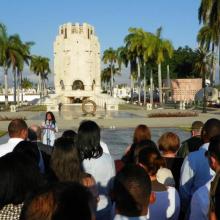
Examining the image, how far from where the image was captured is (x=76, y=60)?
8344 centimetres

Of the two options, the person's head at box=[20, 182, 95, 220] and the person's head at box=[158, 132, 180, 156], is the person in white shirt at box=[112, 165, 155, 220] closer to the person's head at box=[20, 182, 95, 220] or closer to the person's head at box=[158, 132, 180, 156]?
the person's head at box=[20, 182, 95, 220]

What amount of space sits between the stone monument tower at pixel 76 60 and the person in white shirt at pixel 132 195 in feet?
259

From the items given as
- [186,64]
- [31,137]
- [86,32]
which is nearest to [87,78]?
[86,32]

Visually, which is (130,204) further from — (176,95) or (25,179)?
(176,95)

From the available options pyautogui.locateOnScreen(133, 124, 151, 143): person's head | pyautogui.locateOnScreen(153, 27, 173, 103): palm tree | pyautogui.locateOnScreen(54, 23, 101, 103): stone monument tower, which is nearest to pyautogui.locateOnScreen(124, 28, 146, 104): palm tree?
pyautogui.locateOnScreen(153, 27, 173, 103): palm tree

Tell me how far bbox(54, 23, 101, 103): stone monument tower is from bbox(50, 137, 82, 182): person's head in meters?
77.5

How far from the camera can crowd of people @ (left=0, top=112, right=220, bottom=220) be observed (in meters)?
2.72

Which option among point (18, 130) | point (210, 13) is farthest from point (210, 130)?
point (210, 13)

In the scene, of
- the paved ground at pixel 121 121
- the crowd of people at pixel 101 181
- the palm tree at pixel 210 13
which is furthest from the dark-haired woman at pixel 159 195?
the palm tree at pixel 210 13

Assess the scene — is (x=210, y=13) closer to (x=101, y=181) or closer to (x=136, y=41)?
(x=136, y=41)

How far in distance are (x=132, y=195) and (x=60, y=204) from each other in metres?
1.04

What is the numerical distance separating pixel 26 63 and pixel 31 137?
70.2 meters

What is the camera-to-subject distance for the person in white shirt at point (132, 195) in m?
3.58

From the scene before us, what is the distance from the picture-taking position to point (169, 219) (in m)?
4.67
